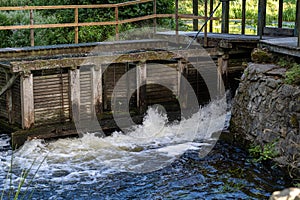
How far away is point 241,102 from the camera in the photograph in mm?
10719

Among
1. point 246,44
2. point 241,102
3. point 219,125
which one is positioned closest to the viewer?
point 241,102

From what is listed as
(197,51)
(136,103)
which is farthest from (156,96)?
(197,51)

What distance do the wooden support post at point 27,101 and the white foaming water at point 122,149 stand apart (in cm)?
42

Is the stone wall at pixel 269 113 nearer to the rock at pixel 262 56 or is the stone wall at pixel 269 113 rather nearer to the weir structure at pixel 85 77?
the rock at pixel 262 56

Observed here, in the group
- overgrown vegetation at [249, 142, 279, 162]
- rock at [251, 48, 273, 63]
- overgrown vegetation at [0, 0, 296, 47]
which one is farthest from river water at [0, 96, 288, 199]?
overgrown vegetation at [0, 0, 296, 47]

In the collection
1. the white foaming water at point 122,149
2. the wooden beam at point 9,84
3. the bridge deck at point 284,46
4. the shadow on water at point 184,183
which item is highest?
the bridge deck at point 284,46

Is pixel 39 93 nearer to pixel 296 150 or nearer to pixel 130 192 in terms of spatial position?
pixel 130 192

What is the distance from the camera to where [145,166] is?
9.55m

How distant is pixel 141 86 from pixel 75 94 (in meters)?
1.64

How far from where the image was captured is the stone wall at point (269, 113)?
28.7ft

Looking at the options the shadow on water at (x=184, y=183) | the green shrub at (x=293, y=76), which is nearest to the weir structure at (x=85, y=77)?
the green shrub at (x=293, y=76)

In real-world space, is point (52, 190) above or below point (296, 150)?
below

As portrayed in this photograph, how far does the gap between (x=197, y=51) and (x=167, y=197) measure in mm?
5299

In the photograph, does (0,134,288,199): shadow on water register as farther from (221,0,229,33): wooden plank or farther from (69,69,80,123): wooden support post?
(221,0,229,33): wooden plank
